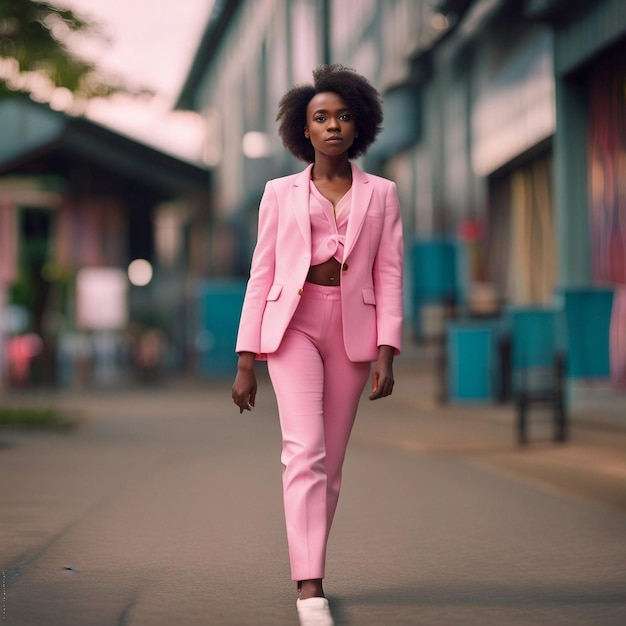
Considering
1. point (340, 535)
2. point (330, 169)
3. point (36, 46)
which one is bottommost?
point (340, 535)

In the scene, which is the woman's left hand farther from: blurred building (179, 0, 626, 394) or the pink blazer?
blurred building (179, 0, 626, 394)

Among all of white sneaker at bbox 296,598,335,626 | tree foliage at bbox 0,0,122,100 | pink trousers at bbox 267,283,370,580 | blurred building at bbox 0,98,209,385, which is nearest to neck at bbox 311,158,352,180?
pink trousers at bbox 267,283,370,580

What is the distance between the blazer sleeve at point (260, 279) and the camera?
559 centimetres

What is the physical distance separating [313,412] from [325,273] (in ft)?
1.78

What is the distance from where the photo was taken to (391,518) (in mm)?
8469

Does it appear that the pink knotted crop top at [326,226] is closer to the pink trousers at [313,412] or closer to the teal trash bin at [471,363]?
the pink trousers at [313,412]

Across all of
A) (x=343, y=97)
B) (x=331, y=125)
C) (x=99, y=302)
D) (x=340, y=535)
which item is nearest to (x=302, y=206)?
(x=331, y=125)

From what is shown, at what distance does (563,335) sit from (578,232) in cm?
123

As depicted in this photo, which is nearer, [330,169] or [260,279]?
[260,279]

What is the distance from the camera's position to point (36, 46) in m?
18.9

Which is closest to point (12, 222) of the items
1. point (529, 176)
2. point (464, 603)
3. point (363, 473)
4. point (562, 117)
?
point (529, 176)

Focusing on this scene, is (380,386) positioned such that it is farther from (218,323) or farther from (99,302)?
(99,302)

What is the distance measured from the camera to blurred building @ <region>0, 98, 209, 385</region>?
3847 centimetres

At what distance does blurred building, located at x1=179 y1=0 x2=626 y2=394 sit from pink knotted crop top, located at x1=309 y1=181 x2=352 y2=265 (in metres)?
9.79
